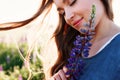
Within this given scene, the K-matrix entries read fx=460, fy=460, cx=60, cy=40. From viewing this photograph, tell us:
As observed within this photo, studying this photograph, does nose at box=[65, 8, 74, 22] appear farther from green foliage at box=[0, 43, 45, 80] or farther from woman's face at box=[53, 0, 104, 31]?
green foliage at box=[0, 43, 45, 80]

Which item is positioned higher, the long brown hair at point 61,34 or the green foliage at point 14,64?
the long brown hair at point 61,34

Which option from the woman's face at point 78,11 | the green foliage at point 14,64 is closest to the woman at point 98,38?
the woman's face at point 78,11

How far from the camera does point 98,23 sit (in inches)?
99.3

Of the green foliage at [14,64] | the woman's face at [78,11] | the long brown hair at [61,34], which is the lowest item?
the green foliage at [14,64]

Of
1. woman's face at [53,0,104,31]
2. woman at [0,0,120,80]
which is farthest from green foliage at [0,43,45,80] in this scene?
woman's face at [53,0,104,31]

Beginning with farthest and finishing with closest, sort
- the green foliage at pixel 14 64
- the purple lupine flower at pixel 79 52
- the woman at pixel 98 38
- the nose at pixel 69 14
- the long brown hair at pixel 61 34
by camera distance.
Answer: the green foliage at pixel 14 64 < the long brown hair at pixel 61 34 < the nose at pixel 69 14 < the woman at pixel 98 38 < the purple lupine flower at pixel 79 52

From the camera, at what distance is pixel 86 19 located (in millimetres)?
2418

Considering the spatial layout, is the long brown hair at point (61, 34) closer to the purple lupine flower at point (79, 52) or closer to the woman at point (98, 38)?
the woman at point (98, 38)

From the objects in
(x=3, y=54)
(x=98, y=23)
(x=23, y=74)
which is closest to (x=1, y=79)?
(x=23, y=74)

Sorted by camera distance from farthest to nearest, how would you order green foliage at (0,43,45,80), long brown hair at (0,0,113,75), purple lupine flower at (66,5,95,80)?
green foliage at (0,43,45,80), long brown hair at (0,0,113,75), purple lupine flower at (66,5,95,80)

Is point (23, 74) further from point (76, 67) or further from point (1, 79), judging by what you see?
point (76, 67)

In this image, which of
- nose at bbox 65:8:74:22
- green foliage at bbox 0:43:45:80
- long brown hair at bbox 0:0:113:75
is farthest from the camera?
green foliage at bbox 0:43:45:80

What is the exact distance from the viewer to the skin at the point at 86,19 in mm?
2402

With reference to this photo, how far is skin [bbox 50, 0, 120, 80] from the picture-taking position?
7.88 feet
